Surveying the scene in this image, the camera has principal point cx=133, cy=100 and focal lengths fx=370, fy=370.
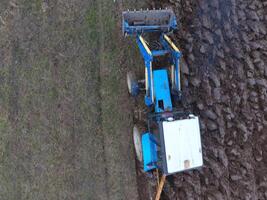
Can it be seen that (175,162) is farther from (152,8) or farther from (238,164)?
(152,8)

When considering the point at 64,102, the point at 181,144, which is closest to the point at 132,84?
the point at 64,102

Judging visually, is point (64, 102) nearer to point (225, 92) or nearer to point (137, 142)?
point (137, 142)

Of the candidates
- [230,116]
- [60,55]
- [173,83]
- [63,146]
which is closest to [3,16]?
[60,55]

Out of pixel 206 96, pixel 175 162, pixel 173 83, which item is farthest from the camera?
pixel 206 96

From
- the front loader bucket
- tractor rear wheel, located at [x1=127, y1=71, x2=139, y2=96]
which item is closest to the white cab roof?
tractor rear wheel, located at [x1=127, y1=71, x2=139, y2=96]

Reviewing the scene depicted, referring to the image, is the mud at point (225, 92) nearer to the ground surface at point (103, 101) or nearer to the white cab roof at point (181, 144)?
the ground surface at point (103, 101)

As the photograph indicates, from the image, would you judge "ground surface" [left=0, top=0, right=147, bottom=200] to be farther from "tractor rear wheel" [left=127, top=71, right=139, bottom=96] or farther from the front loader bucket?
the front loader bucket
